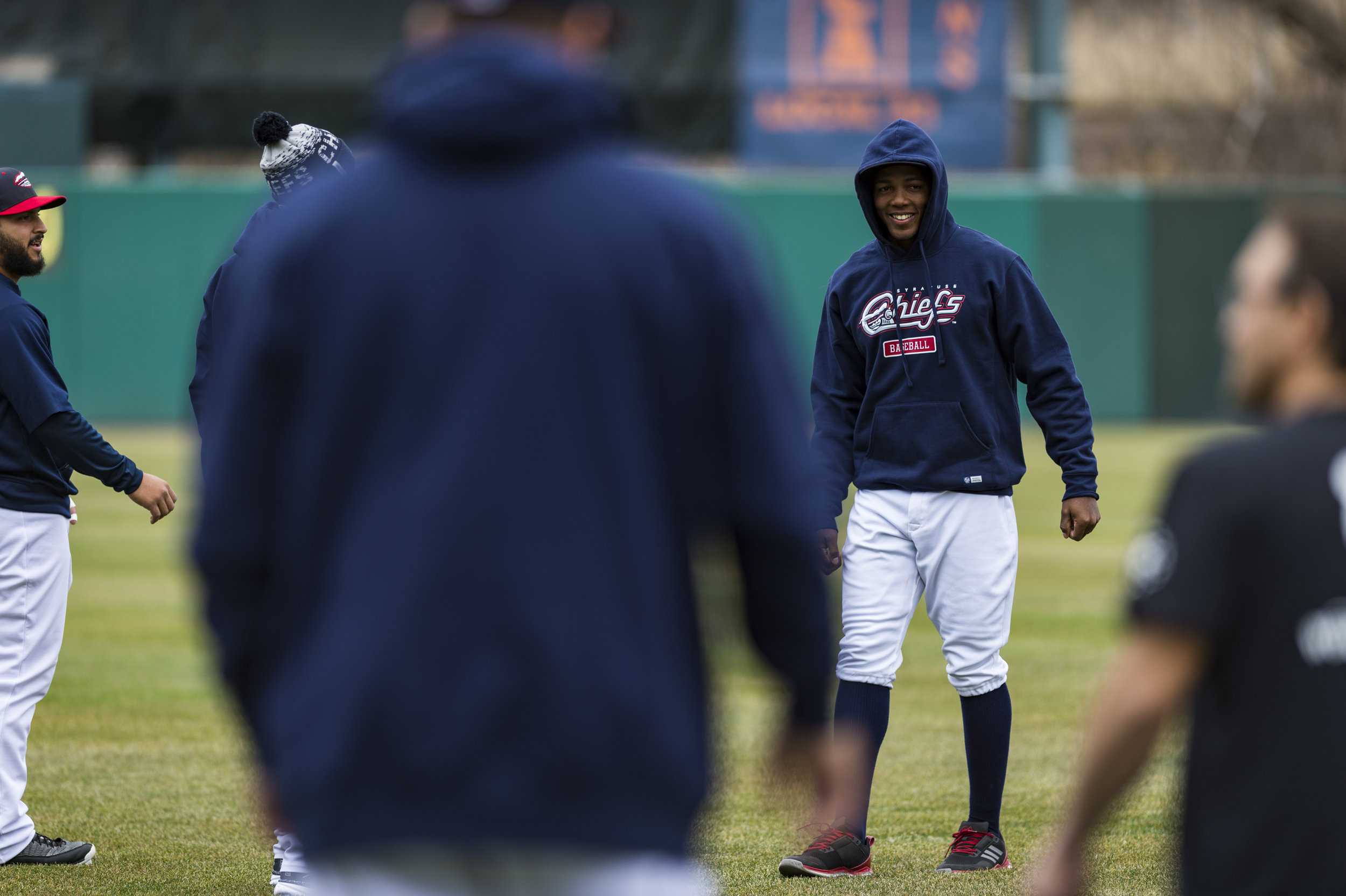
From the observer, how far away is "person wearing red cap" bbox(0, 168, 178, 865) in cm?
593

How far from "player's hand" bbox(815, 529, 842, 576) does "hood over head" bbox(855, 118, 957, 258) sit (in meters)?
1.05

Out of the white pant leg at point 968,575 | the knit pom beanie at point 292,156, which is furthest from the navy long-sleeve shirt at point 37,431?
the white pant leg at point 968,575

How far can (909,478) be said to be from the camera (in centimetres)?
608

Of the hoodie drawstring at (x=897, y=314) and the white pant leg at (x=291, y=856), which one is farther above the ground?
the hoodie drawstring at (x=897, y=314)

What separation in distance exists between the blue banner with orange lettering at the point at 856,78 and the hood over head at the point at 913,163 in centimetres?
2039

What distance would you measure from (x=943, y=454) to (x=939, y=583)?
1.42ft

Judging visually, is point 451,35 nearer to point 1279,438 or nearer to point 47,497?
point 1279,438

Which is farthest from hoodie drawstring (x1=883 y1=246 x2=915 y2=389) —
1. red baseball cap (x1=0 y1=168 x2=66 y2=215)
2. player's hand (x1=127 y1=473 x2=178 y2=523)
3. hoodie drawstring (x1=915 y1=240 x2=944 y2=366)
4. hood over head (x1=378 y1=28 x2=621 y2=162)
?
hood over head (x1=378 y1=28 x2=621 y2=162)

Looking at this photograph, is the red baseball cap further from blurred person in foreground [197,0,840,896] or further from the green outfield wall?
the green outfield wall

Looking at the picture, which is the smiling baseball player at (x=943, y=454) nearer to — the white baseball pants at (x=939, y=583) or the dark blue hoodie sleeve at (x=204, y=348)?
the white baseball pants at (x=939, y=583)

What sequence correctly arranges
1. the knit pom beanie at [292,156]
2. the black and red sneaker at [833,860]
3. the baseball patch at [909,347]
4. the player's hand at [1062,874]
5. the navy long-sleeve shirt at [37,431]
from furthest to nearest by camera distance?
1. the baseball patch at [909,347]
2. the navy long-sleeve shirt at [37,431]
3. the black and red sneaker at [833,860]
4. the knit pom beanie at [292,156]
5. the player's hand at [1062,874]

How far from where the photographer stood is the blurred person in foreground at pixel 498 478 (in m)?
2.23

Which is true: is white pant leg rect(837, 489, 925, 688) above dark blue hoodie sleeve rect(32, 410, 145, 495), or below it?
below

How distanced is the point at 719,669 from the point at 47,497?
4222mm
